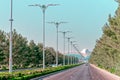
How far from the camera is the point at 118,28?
57.2 m

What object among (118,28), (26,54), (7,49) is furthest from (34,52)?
(118,28)

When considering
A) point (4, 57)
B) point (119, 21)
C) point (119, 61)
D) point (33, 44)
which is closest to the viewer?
point (119, 21)

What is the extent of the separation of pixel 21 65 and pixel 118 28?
66.5 meters

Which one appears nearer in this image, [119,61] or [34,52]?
[119,61]

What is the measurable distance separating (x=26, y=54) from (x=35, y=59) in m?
13.8

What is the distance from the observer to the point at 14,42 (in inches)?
4230

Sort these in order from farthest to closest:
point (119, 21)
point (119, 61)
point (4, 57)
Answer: point (4, 57) → point (119, 61) → point (119, 21)

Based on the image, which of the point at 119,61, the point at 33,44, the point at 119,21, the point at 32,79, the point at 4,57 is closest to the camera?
the point at 32,79

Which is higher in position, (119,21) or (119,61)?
(119,21)

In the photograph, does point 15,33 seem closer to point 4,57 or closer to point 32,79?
point 4,57

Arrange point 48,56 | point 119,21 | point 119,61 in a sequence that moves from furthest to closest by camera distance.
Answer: point 48,56 → point 119,61 → point 119,21

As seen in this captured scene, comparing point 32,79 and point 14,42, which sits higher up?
point 14,42

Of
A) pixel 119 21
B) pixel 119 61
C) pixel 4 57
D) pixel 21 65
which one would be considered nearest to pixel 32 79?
pixel 119 21

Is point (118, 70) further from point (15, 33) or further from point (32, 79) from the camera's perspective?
point (15, 33)
